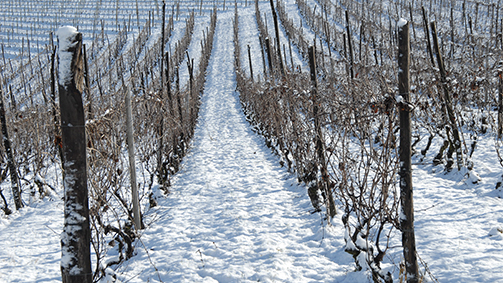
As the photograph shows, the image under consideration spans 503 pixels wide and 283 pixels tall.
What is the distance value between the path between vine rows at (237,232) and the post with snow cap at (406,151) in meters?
1.03

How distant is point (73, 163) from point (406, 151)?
2441 mm

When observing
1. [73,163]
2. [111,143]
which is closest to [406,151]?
[73,163]

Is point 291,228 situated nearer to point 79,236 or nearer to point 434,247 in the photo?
point 434,247

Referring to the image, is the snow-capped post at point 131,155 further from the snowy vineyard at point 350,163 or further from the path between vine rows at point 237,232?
the path between vine rows at point 237,232

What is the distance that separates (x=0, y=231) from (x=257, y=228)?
4.63 meters

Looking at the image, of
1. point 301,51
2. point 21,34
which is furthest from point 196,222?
point 21,34

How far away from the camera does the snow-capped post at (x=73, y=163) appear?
2051mm

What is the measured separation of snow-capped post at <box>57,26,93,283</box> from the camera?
6.73 ft

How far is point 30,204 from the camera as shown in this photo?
7160 mm

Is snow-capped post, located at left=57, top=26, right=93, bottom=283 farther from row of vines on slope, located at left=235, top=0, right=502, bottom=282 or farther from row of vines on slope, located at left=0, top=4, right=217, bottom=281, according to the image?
row of vines on slope, located at left=235, top=0, right=502, bottom=282

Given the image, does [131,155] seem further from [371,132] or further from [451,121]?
[451,121]

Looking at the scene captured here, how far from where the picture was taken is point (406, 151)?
2.54 m

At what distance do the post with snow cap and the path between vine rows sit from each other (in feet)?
3.39

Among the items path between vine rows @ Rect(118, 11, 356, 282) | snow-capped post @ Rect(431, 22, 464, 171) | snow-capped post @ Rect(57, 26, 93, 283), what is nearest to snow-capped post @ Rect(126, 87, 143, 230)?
path between vine rows @ Rect(118, 11, 356, 282)
